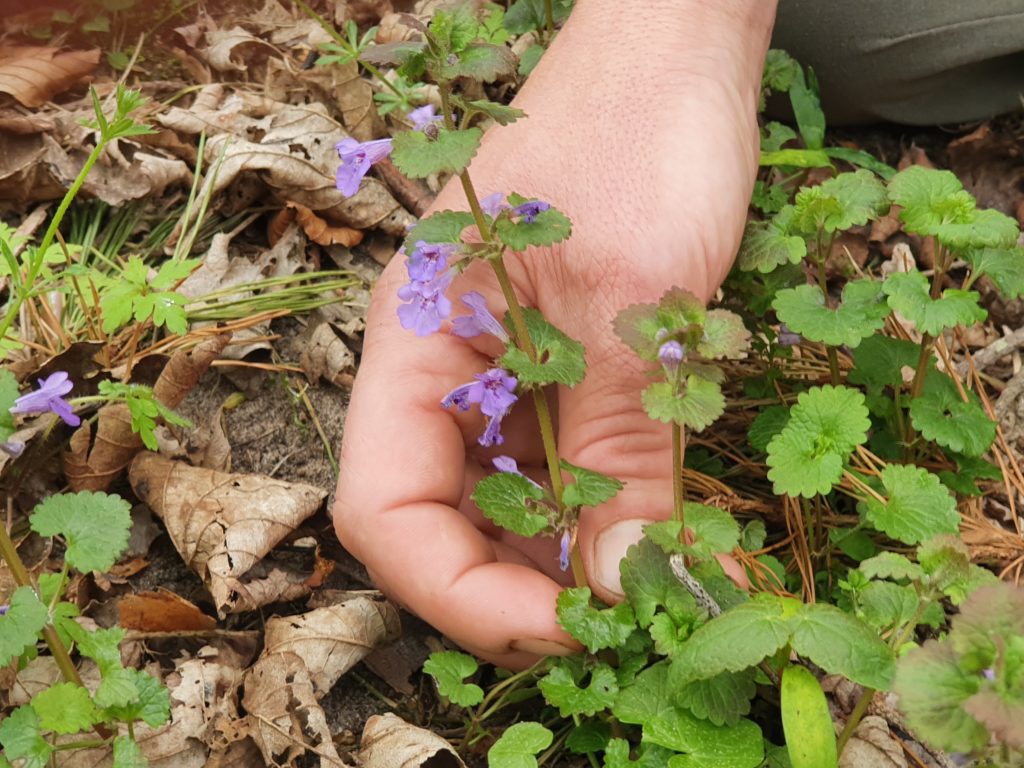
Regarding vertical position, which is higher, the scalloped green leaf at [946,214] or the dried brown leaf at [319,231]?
the scalloped green leaf at [946,214]

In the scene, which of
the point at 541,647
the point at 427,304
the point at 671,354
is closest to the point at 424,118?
the point at 427,304

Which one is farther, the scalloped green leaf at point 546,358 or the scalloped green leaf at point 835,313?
the scalloped green leaf at point 835,313

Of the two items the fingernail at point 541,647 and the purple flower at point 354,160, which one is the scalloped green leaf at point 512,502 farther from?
the purple flower at point 354,160

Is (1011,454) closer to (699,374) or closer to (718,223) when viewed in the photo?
(718,223)

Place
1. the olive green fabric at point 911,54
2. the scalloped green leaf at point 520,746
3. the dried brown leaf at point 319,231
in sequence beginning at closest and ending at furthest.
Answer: the scalloped green leaf at point 520,746 < the dried brown leaf at point 319,231 < the olive green fabric at point 911,54

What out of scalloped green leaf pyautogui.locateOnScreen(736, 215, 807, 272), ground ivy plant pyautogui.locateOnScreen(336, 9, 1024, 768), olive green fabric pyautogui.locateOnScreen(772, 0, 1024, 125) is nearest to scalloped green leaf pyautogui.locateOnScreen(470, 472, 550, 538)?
ground ivy plant pyautogui.locateOnScreen(336, 9, 1024, 768)

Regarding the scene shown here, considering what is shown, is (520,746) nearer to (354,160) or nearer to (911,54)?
(354,160)

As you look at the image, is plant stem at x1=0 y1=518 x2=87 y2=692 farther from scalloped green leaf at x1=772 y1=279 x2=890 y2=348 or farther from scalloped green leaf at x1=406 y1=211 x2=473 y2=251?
scalloped green leaf at x1=772 y1=279 x2=890 y2=348

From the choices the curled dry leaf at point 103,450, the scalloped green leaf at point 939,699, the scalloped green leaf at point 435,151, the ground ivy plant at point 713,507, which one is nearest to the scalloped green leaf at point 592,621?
the ground ivy plant at point 713,507
